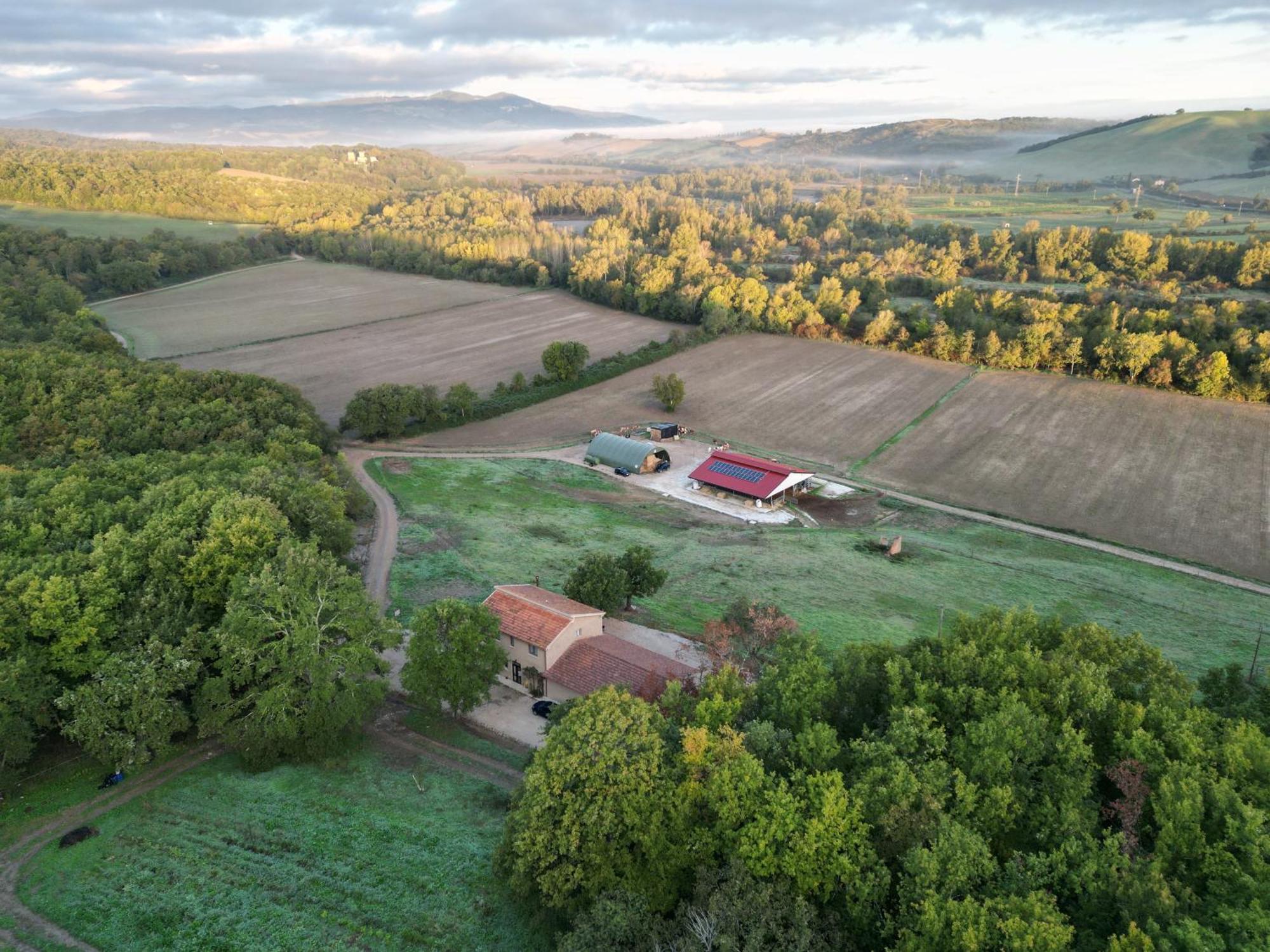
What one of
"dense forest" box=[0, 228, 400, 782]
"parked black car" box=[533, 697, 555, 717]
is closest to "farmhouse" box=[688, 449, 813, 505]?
"dense forest" box=[0, 228, 400, 782]

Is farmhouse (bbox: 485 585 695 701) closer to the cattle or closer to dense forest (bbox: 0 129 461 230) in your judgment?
the cattle

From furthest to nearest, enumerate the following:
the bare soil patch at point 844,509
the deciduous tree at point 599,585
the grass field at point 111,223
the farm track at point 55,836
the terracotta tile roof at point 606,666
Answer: the grass field at point 111,223
the bare soil patch at point 844,509
the deciduous tree at point 599,585
the terracotta tile roof at point 606,666
the farm track at point 55,836

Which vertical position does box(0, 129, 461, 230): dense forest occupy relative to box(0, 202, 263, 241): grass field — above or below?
above

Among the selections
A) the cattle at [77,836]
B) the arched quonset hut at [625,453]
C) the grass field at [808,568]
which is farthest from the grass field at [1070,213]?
the cattle at [77,836]

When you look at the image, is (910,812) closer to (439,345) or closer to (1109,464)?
(1109,464)

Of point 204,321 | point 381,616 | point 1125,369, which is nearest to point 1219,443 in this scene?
point 1125,369

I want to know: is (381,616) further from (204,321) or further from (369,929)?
(204,321)

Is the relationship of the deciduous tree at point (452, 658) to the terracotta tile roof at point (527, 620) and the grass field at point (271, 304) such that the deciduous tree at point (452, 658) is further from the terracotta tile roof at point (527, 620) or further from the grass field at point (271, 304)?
the grass field at point (271, 304)
